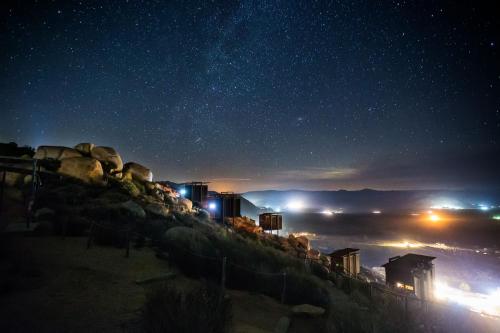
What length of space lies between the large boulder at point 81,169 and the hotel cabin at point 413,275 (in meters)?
30.5

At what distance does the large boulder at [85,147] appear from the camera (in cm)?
3060

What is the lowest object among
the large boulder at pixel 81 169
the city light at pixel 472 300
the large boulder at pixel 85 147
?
the city light at pixel 472 300

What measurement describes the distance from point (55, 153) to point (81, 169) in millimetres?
5024

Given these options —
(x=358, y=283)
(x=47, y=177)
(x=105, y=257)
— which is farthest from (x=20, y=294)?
(x=47, y=177)

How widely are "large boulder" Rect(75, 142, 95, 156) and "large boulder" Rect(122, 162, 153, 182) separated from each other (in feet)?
14.0

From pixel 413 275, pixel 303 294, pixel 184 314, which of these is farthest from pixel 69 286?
pixel 413 275

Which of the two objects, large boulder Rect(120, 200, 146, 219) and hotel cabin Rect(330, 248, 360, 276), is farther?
hotel cabin Rect(330, 248, 360, 276)

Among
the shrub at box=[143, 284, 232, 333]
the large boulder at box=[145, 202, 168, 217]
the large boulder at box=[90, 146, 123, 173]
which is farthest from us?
the large boulder at box=[90, 146, 123, 173]

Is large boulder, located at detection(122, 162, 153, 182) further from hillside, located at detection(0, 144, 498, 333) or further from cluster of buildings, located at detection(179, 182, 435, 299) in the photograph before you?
hillside, located at detection(0, 144, 498, 333)

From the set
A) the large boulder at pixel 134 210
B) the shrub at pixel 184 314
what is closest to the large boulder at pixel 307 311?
the shrub at pixel 184 314

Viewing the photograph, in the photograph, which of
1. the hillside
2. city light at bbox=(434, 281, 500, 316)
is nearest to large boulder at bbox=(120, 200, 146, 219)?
the hillside

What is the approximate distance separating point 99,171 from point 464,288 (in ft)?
186

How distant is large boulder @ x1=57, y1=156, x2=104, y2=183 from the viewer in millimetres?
25973

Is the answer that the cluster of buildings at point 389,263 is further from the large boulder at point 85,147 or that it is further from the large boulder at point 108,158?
the large boulder at point 85,147
